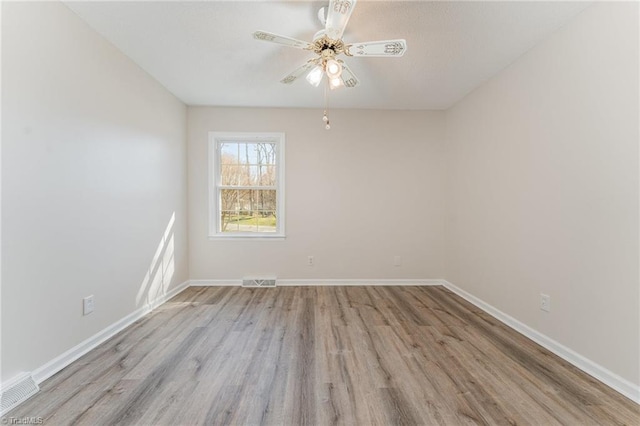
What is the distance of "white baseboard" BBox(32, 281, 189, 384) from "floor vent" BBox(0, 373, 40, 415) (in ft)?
0.26

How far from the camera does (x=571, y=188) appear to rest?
194cm

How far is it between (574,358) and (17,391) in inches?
140

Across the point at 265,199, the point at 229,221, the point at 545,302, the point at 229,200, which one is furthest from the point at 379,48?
the point at 229,221

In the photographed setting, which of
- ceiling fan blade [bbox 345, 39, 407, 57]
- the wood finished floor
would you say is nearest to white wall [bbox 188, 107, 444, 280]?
the wood finished floor

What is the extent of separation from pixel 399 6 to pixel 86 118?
2459mm

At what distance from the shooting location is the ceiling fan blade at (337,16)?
1.54m

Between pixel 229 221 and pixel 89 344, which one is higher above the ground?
pixel 229 221

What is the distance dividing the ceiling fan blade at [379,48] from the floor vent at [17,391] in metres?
2.92

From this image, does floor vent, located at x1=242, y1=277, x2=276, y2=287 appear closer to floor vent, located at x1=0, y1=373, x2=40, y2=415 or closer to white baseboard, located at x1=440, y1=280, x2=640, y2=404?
floor vent, located at x1=0, y1=373, x2=40, y2=415

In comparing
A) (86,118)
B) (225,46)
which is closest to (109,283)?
(86,118)

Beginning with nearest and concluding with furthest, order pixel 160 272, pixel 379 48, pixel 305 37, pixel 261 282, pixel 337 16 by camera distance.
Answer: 1. pixel 337 16
2. pixel 379 48
3. pixel 305 37
4. pixel 160 272
5. pixel 261 282

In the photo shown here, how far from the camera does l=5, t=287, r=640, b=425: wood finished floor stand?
1429 mm

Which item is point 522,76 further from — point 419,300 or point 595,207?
point 419,300

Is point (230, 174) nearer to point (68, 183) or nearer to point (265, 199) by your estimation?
point (265, 199)
